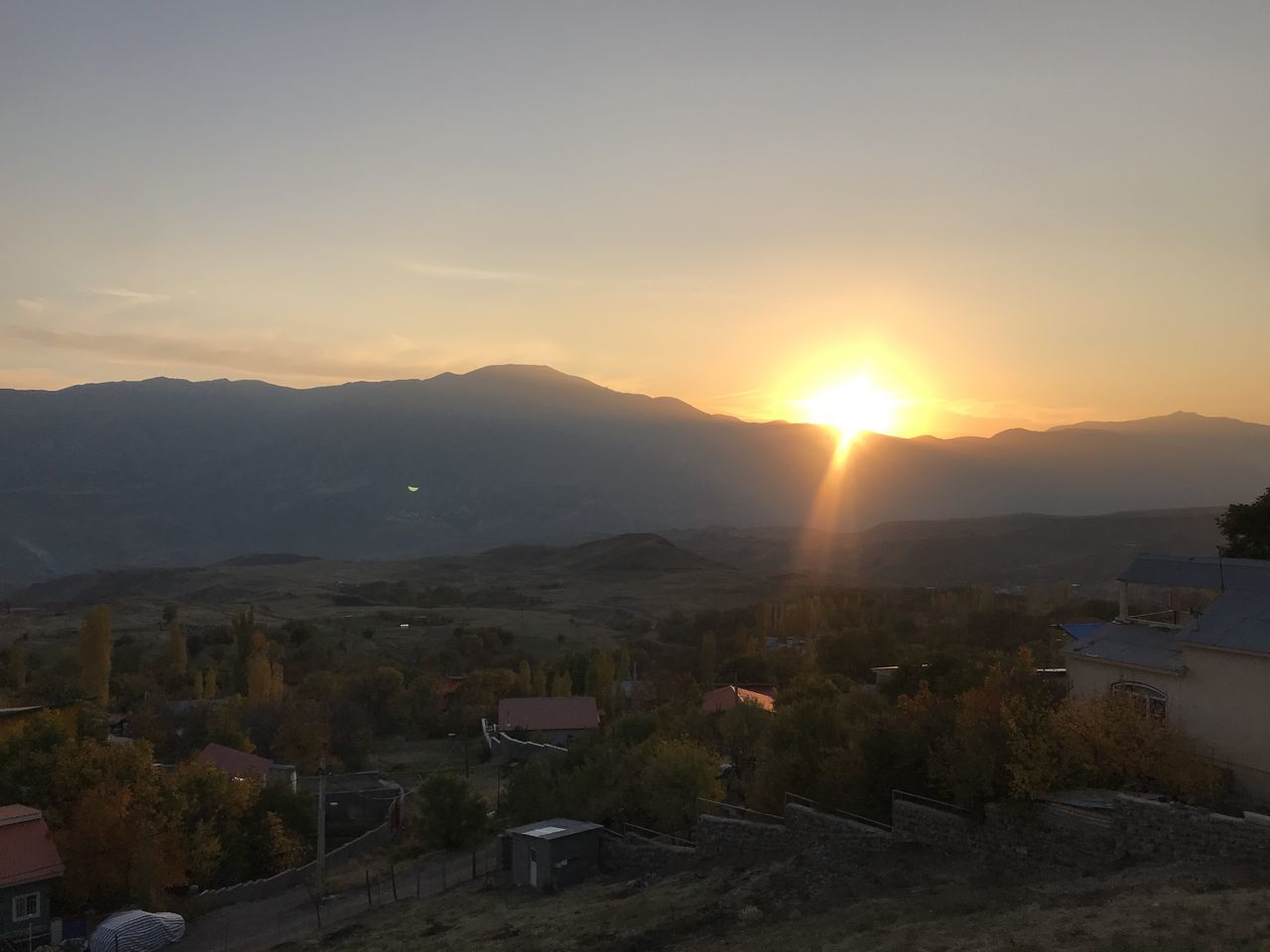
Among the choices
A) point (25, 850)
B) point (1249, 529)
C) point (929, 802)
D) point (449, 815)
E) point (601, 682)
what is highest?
point (1249, 529)

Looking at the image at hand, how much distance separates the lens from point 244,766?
146 feet

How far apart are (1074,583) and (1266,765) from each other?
506 ft

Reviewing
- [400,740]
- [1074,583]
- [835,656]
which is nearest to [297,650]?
[400,740]

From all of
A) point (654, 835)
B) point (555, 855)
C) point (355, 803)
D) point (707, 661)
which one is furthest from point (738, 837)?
point (707, 661)

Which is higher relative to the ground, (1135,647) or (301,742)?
(1135,647)

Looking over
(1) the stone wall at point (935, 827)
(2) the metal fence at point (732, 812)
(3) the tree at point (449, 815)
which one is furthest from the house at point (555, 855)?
(1) the stone wall at point (935, 827)

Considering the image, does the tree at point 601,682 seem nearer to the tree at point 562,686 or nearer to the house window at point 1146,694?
the tree at point 562,686

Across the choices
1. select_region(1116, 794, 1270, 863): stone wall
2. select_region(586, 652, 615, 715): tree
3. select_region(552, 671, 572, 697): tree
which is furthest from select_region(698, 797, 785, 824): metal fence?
select_region(552, 671, 572, 697): tree

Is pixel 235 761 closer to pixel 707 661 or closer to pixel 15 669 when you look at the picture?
pixel 15 669

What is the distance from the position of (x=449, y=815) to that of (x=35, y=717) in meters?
16.5

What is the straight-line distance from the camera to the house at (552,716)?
60125mm

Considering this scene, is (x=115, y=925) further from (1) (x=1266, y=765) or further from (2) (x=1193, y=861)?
(1) (x=1266, y=765)

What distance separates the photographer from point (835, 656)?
180 ft

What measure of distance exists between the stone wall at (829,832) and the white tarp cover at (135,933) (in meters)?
17.4
